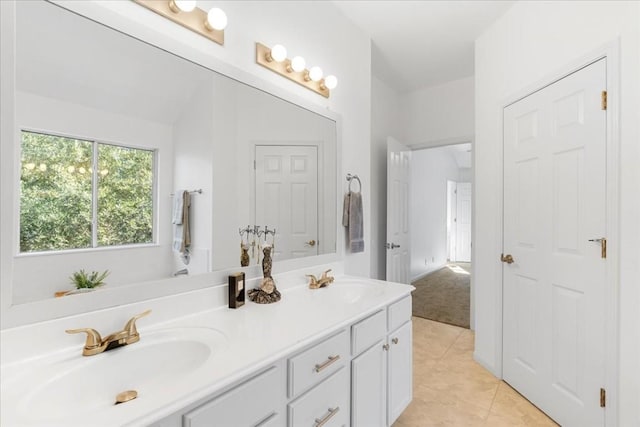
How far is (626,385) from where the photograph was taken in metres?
1.42

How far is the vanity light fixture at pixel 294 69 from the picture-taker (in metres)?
1.65

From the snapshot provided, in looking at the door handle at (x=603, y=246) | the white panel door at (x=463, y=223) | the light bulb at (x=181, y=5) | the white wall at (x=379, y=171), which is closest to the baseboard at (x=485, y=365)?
the white wall at (x=379, y=171)

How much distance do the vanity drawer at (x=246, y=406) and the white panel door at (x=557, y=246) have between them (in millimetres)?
1702

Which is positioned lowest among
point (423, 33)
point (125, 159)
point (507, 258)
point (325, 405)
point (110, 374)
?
point (325, 405)

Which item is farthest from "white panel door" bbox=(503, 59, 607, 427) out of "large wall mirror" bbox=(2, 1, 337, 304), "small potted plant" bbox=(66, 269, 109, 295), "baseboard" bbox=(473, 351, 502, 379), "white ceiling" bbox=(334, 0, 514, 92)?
"small potted plant" bbox=(66, 269, 109, 295)

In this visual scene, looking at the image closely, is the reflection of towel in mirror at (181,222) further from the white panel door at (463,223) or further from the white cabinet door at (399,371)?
the white panel door at (463,223)

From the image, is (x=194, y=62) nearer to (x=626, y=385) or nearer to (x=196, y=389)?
(x=196, y=389)

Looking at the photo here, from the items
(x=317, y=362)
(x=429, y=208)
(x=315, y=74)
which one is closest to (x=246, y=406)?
(x=317, y=362)

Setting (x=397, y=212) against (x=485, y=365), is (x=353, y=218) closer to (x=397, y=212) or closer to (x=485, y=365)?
(x=397, y=212)

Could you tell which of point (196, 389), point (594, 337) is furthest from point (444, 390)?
point (196, 389)

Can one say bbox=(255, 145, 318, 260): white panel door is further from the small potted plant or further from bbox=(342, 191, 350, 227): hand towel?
the small potted plant

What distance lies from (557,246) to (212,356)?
2013mm

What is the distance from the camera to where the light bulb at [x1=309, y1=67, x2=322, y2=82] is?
6.32 feet

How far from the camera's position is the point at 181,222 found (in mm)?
1274
